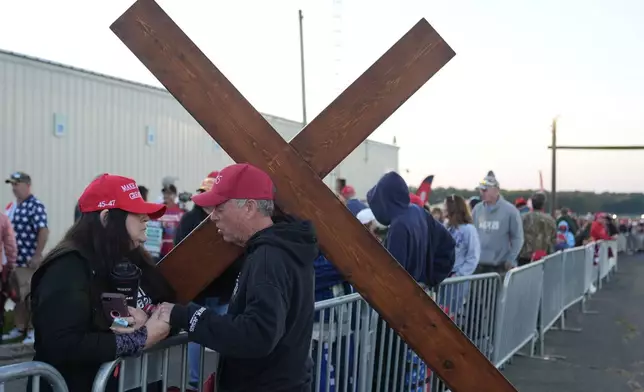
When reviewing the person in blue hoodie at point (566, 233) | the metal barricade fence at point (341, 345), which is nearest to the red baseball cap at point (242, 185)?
the metal barricade fence at point (341, 345)

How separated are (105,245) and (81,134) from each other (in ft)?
Answer: 33.9

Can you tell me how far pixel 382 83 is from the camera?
247 centimetres

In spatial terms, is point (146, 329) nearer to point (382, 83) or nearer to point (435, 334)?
point (435, 334)

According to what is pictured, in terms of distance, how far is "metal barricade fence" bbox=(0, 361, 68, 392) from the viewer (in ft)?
6.64

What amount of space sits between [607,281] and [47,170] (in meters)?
14.8

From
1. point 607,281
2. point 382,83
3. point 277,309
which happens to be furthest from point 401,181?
point 607,281

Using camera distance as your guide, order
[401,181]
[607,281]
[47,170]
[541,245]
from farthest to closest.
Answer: [607,281] → [47,170] → [541,245] → [401,181]

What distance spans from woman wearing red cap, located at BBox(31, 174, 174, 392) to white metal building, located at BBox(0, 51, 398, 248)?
807cm

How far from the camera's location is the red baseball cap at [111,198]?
2.51m

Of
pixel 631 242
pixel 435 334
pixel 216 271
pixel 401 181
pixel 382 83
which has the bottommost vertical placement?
pixel 631 242

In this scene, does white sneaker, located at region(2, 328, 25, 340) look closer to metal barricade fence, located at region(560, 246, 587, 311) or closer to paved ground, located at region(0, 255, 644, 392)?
paved ground, located at region(0, 255, 644, 392)

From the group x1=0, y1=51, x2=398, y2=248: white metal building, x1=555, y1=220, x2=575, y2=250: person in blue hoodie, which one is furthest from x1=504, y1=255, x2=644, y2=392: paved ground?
x1=0, y1=51, x2=398, y2=248: white metal building

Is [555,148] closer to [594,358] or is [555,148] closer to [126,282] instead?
[594,358]

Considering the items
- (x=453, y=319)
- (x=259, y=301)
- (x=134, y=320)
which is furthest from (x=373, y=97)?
(x=453, y=319)
